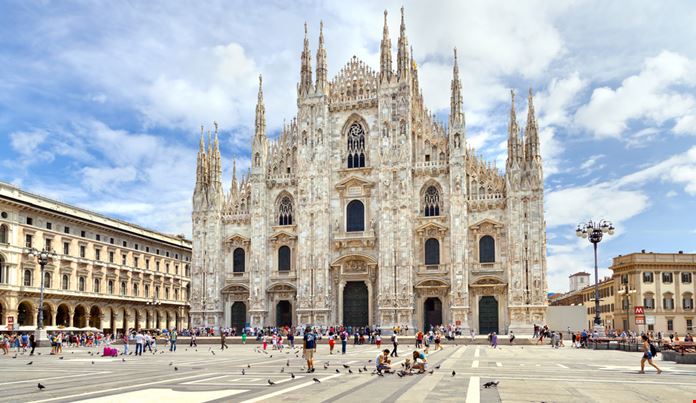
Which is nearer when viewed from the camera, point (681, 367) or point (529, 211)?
point (681, 367)

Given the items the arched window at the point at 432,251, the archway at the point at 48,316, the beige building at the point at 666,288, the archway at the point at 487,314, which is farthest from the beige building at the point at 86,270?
the beige building at the point at 666,288

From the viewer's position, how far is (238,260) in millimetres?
60656

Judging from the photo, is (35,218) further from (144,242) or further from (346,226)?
(346,226)

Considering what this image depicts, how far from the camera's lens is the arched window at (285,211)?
59.7 meters

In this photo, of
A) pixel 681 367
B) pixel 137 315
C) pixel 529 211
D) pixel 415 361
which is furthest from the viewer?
pixel 137 315

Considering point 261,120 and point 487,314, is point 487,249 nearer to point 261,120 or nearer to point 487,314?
point 487,314

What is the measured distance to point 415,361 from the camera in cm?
2150

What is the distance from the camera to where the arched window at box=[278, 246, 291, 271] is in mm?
59094

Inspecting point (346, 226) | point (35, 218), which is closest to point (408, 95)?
point (346, 226)

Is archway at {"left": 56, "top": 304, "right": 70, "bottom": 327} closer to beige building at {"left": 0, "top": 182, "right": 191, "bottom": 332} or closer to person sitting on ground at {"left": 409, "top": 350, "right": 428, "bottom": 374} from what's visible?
beige building at {"left": 0, "top": 182, "right": 191, "bottom": 332}

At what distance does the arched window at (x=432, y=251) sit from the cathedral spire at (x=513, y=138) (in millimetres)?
8245

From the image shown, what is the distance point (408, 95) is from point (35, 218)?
32.4 meters

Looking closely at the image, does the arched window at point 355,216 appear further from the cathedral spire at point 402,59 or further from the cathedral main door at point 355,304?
the cathedral spire at point 402,59

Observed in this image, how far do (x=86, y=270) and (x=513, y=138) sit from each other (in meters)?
39.8
